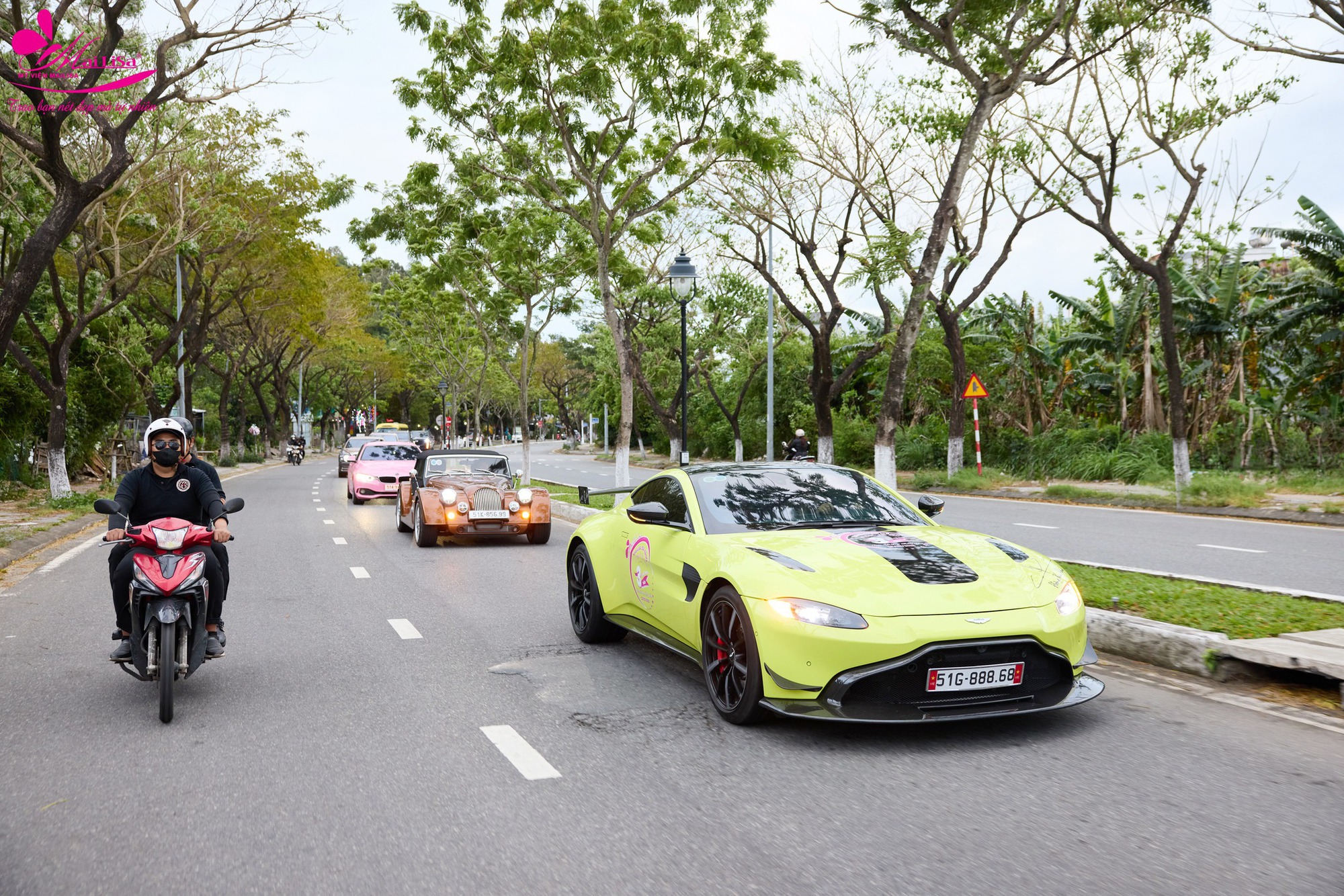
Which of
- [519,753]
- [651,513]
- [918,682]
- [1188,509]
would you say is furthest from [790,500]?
[1188,509]

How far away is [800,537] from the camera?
636 centimetres

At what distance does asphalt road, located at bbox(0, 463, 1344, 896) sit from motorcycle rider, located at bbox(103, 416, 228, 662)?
48 centimetres

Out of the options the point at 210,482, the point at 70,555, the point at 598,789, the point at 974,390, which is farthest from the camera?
the point at 974,390

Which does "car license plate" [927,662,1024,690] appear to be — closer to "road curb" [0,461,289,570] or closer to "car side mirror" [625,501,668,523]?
"car side mirror" [625,501,668,523]

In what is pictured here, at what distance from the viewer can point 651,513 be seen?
687cm

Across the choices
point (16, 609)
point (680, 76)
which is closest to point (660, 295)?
point (680, 76)

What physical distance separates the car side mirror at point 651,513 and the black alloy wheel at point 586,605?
1.23 meters

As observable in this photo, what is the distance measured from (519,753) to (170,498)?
9.37 ft

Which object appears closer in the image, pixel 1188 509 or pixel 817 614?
pixel 817 614

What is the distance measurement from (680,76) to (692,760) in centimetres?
1584

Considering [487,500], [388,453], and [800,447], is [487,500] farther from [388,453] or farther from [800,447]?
[800,447]

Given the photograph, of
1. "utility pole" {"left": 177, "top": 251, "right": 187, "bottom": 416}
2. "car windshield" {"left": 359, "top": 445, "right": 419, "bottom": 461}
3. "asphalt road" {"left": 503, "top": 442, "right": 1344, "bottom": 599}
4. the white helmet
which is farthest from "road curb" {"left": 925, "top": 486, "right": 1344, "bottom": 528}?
"utility pole" {"left": 177, "top": 251, "right": 187, "bottom": 416}

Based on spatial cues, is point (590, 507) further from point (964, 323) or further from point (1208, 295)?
point (964, 323)

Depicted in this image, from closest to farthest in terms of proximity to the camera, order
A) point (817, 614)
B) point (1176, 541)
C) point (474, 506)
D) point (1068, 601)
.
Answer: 1. point (817, 614)
2. point (1068, 601)
3. point (474, 506)
4. point (1176, 541)
